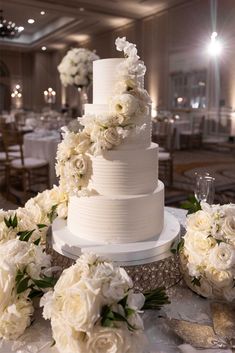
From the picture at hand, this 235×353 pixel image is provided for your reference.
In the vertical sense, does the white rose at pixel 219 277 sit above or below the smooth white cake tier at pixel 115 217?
below

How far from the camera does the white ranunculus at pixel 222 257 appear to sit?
4.15 feet

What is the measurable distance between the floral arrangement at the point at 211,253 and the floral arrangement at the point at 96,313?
0.41 m

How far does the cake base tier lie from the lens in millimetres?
1293

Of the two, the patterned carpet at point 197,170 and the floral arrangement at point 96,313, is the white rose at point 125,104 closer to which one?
the floral arrangement at point 96,313

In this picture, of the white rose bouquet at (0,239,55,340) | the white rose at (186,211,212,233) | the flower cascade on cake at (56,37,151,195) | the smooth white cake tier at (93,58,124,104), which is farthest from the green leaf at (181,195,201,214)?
the white rose bouquet at (0,239,55,340)

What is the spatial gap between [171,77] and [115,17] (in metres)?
2.50

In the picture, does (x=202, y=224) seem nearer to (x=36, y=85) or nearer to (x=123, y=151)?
(x=123, y=151)

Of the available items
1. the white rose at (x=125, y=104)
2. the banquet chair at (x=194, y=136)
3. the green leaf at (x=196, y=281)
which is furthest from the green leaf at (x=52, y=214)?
the banquet chair at (x=194, y=136)

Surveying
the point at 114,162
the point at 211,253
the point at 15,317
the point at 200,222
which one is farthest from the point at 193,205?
the point at 15,317

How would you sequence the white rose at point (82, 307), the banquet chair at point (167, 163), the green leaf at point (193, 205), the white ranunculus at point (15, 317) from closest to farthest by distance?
the white rose at point (82, 307) → the white ranunculus at point (15, 317) → the green leaf at point (193, 205) → the banquet chair at point (167, 163)

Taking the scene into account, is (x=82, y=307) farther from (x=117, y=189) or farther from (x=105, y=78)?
(x=105, y=78)

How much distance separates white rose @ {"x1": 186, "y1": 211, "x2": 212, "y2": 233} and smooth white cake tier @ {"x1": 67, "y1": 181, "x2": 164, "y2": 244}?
15 centimetres

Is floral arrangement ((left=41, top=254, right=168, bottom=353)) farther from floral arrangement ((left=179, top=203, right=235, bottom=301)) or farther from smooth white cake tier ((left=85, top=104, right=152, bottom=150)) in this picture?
smooth white cake tier ((left=85, top=104, right=152, bottom=150))

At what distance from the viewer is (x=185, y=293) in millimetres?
1449
